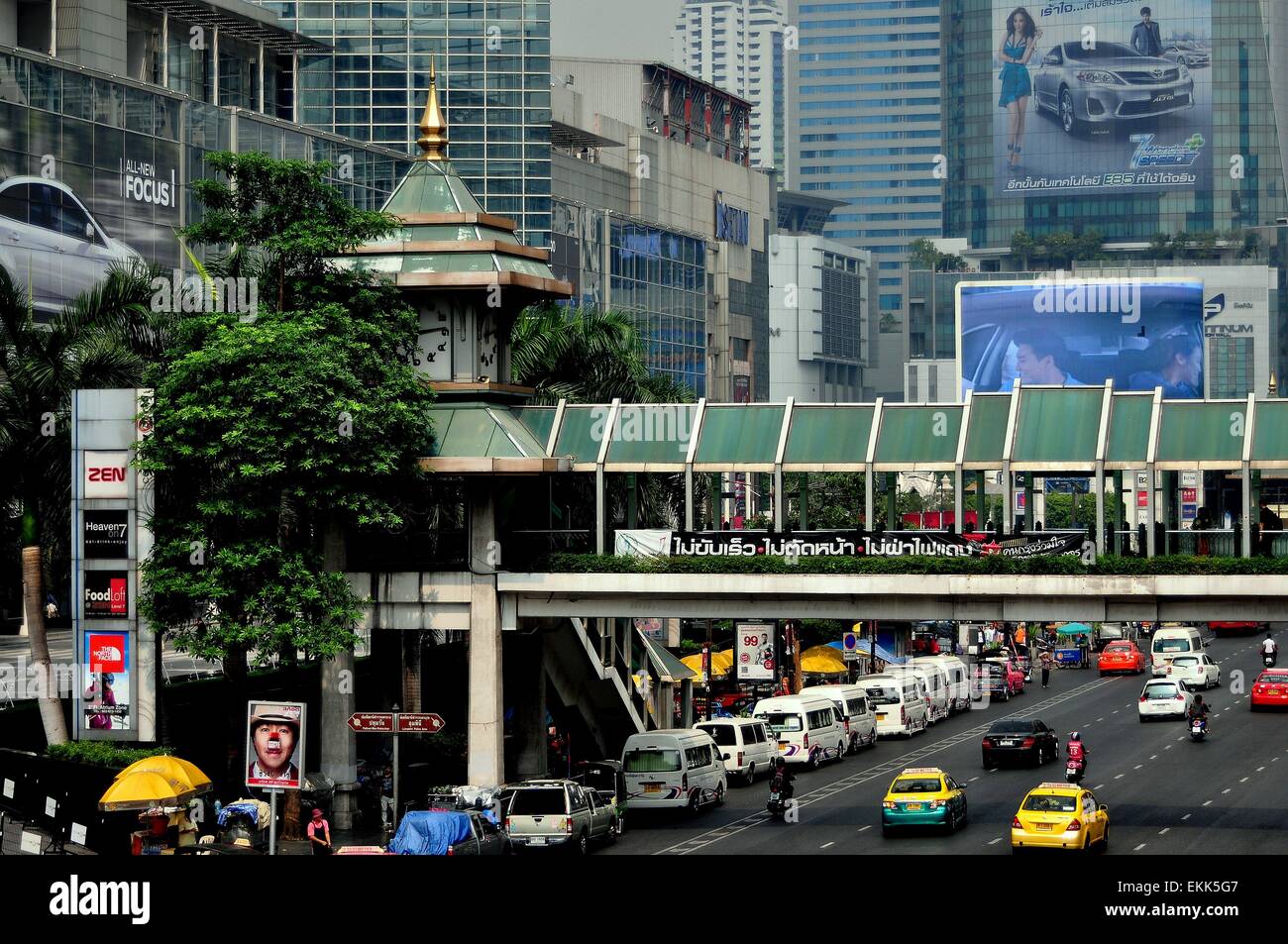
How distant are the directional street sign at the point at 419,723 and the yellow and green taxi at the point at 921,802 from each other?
11492mm

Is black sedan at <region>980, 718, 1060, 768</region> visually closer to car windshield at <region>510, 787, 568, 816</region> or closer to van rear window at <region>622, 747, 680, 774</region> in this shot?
van rear window at <region>622, 747, 680, 774</region>

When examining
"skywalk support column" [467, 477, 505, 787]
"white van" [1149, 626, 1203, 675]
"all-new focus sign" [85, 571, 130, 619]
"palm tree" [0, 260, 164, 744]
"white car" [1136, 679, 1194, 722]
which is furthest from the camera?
"white van" [1149, 626, 1203, 675]

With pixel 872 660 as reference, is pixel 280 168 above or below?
above

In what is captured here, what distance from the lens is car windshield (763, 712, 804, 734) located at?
195 feet

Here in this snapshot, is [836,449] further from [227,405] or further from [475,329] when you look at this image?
[227,405]

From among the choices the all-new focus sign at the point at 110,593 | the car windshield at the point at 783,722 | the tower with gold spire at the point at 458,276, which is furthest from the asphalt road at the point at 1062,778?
the all-new focus sign at the point at 110,593

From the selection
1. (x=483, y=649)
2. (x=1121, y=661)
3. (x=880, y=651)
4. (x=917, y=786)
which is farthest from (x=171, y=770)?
(x=1121, y=661)

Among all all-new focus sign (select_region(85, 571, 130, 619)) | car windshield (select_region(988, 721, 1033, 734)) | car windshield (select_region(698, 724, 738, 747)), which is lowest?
car windshield (select_region(988, 721, 1033, 734))

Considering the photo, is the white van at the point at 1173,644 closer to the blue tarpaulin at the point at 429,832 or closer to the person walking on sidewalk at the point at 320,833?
the person walking on sidewalk at the point at 320,833

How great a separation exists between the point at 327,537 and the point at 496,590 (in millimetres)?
4287

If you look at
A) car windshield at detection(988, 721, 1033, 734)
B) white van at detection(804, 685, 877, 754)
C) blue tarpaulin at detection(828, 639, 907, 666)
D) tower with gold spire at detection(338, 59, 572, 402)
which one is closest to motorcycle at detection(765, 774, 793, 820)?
tower with gold spire at detection(338, 59, 572, 402)

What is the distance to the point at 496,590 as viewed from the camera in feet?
→ 154

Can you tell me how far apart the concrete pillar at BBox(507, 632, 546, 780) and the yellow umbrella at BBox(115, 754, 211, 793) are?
13972mm
